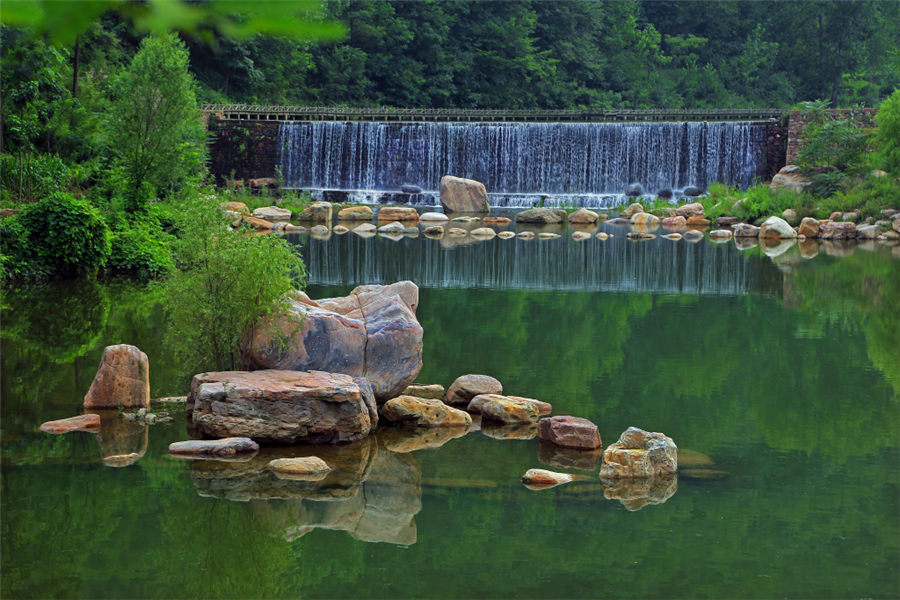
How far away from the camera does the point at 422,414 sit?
8.70 metres

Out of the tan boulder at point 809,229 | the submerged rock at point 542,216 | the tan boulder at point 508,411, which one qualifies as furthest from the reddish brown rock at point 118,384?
the submerged rock at point 542,216

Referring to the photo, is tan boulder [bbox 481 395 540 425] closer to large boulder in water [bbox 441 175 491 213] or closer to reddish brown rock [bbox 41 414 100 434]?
reddish brown rock [bbox 41 414 100 434]

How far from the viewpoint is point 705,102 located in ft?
211

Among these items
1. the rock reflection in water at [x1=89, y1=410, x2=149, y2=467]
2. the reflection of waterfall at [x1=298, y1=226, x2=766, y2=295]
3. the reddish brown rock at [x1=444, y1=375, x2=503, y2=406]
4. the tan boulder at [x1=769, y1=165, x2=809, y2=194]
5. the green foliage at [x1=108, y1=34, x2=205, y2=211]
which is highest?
the green foliage at [x1=108, y1=34, x2=205, y2=211]

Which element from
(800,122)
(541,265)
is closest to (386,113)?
(800,122)

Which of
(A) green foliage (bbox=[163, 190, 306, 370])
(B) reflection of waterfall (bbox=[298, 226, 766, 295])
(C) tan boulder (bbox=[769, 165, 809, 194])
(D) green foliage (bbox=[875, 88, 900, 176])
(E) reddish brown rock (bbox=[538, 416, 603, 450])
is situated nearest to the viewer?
(E) reddish brown rock (bbox=[538, 416, 603, 450])

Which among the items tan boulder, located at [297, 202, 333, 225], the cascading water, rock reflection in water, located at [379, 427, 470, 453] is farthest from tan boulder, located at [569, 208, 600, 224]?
rock reflection in water, located at [379, 427, 470, 453]

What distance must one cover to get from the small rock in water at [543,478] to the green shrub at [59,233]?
12.4m

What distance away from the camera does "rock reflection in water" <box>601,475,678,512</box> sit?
671 centimetres

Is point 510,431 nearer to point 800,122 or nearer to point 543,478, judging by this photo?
point 543,478

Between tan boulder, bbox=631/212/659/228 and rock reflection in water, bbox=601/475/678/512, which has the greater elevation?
tan boulder, bbox=631/212/659/228

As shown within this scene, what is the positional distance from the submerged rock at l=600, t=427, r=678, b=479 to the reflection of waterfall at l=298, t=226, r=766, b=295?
10.0 m

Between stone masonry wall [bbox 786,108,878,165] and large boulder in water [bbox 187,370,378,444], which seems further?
stone masonry wall [bbox 786,108,878,165]

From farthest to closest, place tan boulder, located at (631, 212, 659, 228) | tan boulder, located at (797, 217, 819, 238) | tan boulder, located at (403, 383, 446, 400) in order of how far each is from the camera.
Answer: tan boulder, located at (631, 212, 659, 228) < tan boulder, located at (797, 217, 819, 238) < tan boulder, located at (403, 383, 446, 400)
